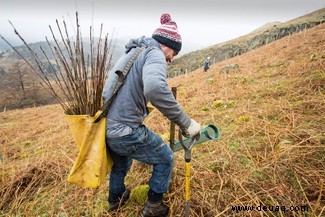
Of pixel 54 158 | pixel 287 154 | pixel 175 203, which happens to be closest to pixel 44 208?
pixel 54 158

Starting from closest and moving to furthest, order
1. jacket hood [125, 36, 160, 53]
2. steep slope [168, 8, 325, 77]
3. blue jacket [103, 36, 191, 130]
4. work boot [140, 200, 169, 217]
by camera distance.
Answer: blue jacket [103, 36, 191, 130] < jacket hood [125, 36, 160, 53] < work boot [140, 200, 169, 217] < steep slope [168, 8, 325, 77]

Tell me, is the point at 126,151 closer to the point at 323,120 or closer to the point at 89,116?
the point at 89,116

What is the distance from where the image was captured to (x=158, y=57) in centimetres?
189

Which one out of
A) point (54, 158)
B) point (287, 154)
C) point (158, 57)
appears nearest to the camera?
point (158, 57)

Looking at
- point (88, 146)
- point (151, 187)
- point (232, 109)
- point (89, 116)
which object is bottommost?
point (232, 109)

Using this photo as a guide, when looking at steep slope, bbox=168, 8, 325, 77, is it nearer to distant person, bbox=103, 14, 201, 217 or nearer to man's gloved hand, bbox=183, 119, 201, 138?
distant person, bbox=103, 14, 201, 217

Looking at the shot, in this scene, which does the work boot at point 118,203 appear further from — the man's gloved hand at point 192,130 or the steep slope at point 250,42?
the steep slope at point 250,42

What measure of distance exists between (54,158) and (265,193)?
378 cm

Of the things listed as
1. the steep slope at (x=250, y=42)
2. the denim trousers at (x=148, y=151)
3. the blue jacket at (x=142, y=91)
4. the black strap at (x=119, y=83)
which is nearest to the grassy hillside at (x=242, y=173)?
the denim trousers at (x=148, y=151)

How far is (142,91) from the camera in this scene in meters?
2.06

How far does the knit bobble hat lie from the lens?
213cm
